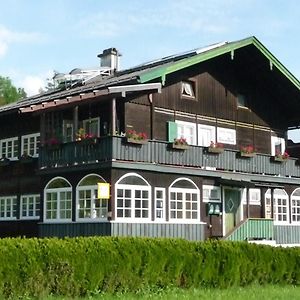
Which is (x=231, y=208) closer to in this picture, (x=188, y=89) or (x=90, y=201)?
(x=188, y=89)

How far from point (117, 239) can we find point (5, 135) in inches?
708

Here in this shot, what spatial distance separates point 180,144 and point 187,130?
113 inches

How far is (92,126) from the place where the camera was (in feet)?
90.4

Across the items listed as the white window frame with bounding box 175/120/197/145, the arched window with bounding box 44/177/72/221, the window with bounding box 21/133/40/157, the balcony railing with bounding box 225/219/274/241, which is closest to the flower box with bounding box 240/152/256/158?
the white window frame with bounding box 175/120/197/145

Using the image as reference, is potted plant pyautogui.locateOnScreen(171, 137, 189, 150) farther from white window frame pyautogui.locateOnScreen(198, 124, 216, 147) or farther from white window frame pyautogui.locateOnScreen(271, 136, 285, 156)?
white window frame pyautogui.locateOnScreen(271, 136, 285, 156)

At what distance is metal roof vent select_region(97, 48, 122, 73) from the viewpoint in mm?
36500

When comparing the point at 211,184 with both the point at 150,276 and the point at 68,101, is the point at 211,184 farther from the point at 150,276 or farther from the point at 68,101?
the point at 150,276

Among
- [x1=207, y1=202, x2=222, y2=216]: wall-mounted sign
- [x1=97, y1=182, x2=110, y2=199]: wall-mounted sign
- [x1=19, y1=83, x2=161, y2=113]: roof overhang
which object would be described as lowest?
[x1=207, y1=202, x2=222, y2=216]: wall-mounted sign

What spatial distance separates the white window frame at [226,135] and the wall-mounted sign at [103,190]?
26.6ft

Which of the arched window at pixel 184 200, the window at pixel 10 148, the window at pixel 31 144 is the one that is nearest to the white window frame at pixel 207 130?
the arched window at pixel 184 200

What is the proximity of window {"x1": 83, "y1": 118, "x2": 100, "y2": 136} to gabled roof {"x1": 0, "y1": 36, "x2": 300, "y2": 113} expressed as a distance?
1311mm

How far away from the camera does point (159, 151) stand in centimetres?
2575

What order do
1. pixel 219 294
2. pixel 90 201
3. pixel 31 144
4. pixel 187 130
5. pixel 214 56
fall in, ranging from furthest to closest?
pixel 31 144 < pixel 187 130 < pixel 214 56 < pixel 90 201 < pixel 219 294

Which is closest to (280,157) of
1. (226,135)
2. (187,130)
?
(226,135)
